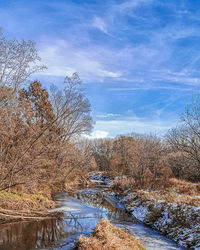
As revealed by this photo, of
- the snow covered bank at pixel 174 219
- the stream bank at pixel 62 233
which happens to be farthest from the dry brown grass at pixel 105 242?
the snow covered bank at pixel 174 219

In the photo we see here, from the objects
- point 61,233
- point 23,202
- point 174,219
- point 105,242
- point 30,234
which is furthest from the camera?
point 23,202

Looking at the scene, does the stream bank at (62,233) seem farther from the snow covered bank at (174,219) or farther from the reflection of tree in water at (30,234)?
the snow covered bank at (174,219)

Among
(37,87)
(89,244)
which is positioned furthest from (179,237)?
(37,87)

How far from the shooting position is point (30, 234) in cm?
944

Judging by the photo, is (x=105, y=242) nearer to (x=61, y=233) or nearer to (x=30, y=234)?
(x=61, y=233)

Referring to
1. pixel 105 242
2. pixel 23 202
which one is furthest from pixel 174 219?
pixel 23 202

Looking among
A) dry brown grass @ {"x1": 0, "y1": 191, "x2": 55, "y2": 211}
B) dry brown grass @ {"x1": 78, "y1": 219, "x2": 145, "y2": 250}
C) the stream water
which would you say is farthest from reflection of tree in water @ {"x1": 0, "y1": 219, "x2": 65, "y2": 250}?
dry brown grass @ {"x1": 78, "y1": 219, "x2": 145, "y2": 250}

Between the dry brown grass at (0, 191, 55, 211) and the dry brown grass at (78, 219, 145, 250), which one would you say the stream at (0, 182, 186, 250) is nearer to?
the dry brown grass at (78, 219, 145, 250)

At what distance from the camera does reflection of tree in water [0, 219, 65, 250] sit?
27.1ft

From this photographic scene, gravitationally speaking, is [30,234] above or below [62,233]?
above

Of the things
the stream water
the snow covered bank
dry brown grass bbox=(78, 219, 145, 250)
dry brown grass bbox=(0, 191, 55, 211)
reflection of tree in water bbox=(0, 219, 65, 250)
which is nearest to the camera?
dry brown grass bbox=(78, 219, 145, 250)

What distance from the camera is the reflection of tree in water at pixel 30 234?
8.26 metres

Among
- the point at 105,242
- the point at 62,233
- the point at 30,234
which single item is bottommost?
the point at 62,233

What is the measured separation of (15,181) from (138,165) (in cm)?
1437
